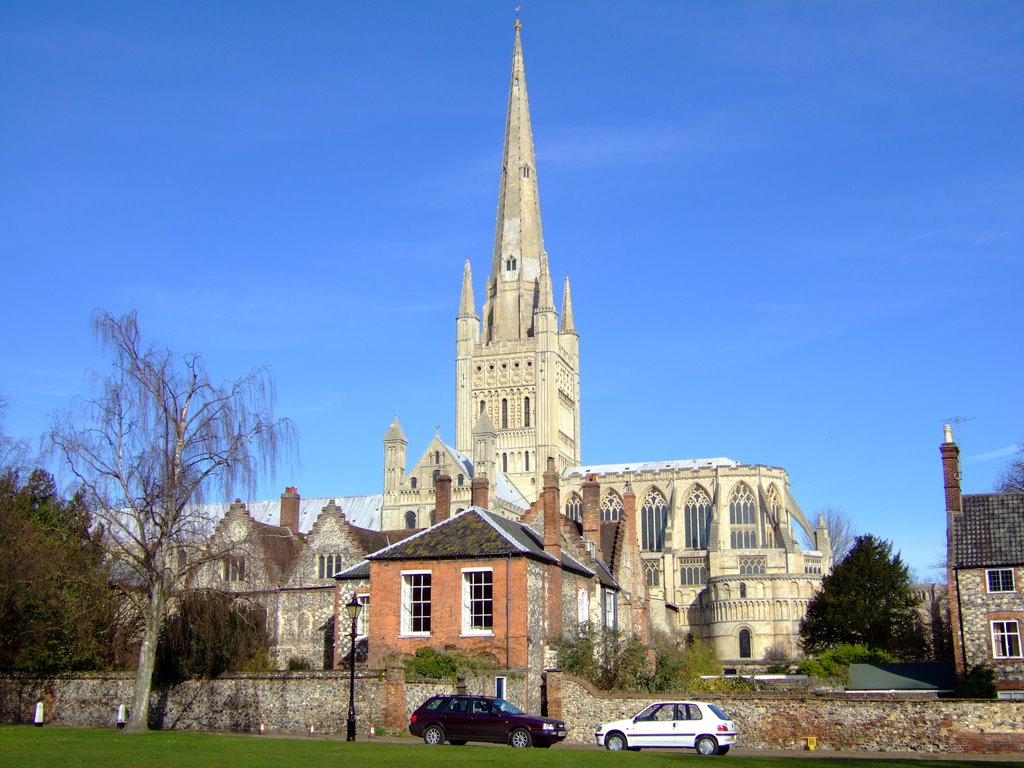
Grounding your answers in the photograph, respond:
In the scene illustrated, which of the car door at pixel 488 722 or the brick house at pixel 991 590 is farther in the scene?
the brick house at pixel 991 590

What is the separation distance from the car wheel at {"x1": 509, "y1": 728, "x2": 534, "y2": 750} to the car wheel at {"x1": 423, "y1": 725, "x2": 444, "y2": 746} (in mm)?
1808

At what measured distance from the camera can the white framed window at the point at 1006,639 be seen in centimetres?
4269

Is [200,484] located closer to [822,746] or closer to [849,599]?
[822,746]

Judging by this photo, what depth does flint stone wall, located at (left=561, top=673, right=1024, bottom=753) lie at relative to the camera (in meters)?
28.5

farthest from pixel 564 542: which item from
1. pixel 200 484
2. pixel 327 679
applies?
pixel 200 484

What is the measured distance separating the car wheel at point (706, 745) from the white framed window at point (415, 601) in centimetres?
1193

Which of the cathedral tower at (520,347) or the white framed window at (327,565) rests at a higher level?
the cathedral tower at (520,347)

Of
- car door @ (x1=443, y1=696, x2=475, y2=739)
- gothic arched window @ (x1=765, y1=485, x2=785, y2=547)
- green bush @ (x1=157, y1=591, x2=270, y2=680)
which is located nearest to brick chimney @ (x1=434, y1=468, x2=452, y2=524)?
green bush @ (x1=157, y1=591, x2=270, y2=680)

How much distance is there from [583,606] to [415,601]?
7.12 metres

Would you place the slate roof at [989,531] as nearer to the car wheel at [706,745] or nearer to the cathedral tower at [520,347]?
the car wheel at [706,745]

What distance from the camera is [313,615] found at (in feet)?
159

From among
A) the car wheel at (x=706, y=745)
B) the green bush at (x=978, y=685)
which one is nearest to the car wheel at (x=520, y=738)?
the car wheel at (x=706, y=745)

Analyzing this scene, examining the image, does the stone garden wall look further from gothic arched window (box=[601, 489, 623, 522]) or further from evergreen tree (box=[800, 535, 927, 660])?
gothic arched window (box=[601, 489, 623, 522])

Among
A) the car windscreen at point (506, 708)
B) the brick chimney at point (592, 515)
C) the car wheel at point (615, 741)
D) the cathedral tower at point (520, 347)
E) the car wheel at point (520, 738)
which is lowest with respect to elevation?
the car wheel at point (615, 741)
